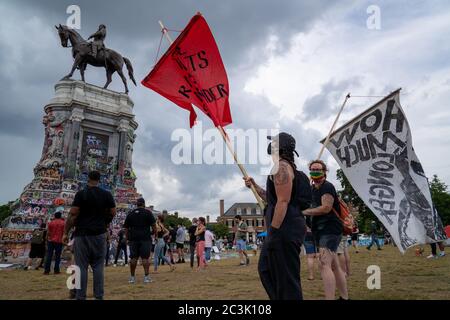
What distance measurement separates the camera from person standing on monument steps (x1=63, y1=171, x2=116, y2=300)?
16.6 ft

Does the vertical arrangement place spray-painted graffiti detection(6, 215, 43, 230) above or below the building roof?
below

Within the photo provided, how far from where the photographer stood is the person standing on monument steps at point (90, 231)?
16.6 feet

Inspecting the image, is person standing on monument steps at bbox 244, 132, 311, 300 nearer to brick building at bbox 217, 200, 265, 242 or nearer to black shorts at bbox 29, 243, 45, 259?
black shorts at bbox 29, 243, 45, 259

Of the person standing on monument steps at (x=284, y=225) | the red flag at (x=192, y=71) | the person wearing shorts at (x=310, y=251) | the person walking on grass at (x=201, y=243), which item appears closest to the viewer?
the person standing on monument steps at (x=284, y=225)

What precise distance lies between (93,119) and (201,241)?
1530 cm

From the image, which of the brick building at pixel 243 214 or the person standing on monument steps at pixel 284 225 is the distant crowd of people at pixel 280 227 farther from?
the brick building at pixel 243 214

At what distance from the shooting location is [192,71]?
569cm

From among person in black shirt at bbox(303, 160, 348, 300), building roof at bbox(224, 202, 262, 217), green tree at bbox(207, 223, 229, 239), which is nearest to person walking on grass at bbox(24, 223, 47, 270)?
person in black shirt at bbox(303, 160, 348, 300)

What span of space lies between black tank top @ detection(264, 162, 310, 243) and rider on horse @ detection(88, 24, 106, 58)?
2399 cm

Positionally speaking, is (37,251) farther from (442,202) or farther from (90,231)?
(442,202)

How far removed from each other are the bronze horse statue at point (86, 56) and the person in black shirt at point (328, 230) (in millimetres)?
23182

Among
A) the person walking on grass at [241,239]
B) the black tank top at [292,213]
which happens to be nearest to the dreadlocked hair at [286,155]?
the black tank top at [292,213]
